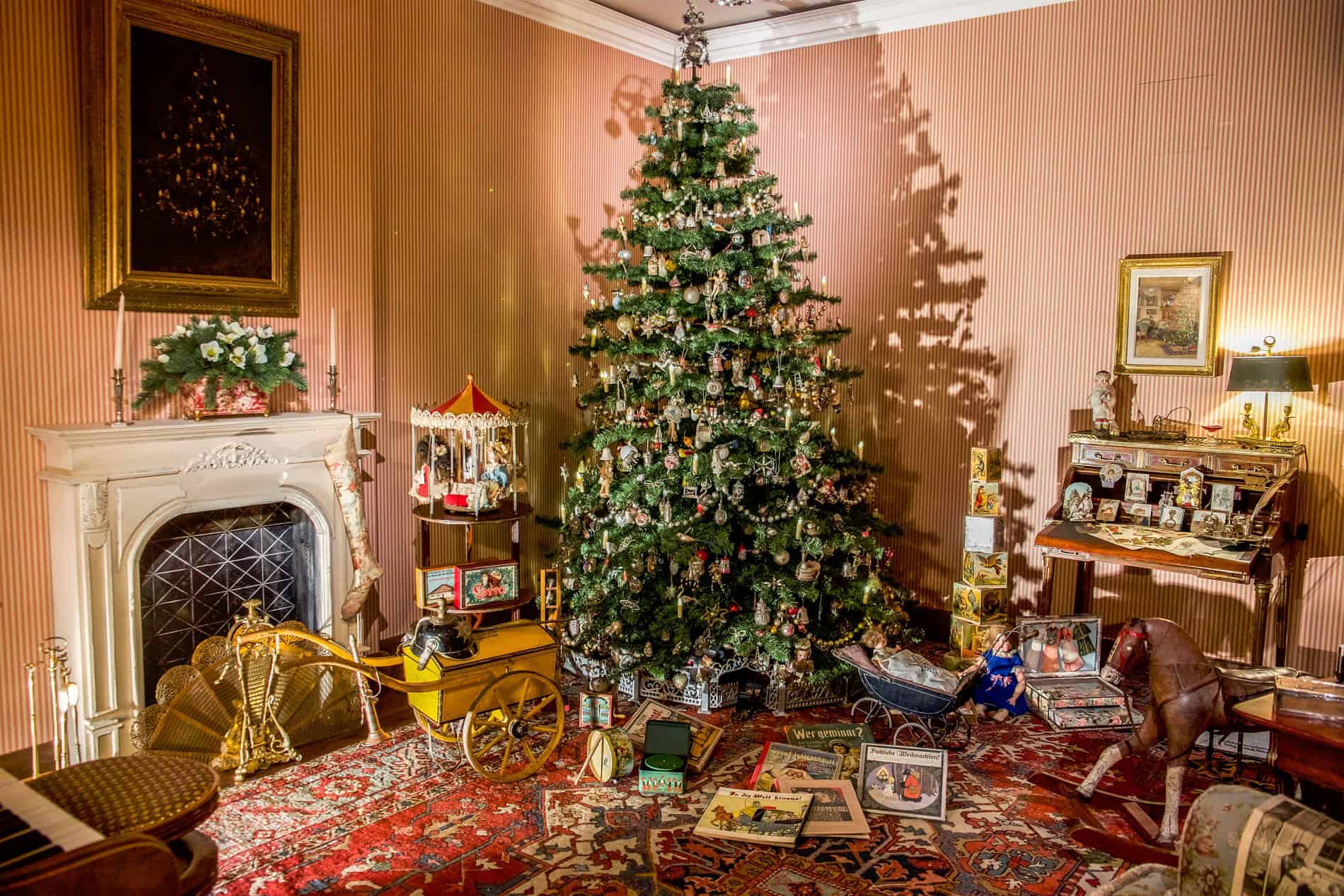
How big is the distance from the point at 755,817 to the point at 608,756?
2.42 feet

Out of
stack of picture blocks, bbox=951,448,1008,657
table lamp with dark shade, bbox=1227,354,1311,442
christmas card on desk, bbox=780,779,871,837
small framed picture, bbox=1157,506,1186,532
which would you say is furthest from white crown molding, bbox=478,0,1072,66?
christmas card on desk, bbox=780,779,871,837

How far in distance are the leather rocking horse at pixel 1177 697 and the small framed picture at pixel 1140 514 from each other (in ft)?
5.04

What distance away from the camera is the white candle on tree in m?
4.23

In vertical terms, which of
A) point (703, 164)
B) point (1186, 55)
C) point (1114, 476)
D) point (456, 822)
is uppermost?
point (1186, 55)

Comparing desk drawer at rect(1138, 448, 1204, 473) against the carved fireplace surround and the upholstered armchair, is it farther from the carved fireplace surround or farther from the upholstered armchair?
the carved fireplace surround

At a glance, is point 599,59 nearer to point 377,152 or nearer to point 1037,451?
point 377,152

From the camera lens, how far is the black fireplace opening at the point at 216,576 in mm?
4574

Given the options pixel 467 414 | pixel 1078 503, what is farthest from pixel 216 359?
pixel 1078 503

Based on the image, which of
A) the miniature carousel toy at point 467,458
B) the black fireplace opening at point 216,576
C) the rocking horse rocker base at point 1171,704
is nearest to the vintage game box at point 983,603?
the rocking horse rocker base at point 1171,704

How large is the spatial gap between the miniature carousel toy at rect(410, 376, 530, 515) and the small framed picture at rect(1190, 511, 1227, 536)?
384 cm

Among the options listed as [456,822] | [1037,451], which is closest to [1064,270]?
[1037,451]

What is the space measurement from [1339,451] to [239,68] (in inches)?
244

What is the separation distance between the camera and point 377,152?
566 cm

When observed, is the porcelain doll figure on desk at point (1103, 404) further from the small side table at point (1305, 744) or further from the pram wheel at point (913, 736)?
the small side table at point (1305, 744)
